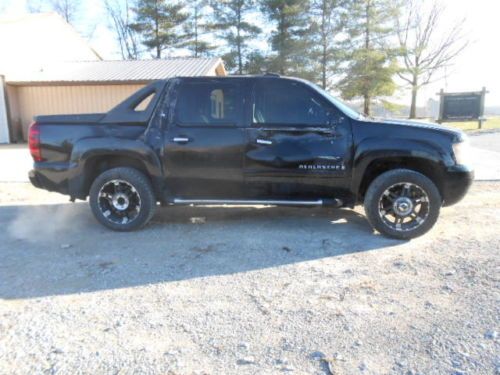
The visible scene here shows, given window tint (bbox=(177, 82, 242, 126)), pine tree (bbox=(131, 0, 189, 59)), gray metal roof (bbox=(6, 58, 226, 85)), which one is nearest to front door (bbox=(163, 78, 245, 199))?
window tint (bbox=(177, 82, 242, 126))

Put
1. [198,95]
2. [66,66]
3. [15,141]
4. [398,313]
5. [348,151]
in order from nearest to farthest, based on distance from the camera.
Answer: [398,313] < [348,151] < [198,95] < [15,141] < [66,66]

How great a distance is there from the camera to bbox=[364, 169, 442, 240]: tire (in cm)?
451

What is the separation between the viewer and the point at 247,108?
15.6 feet

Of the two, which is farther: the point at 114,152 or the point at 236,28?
the point at 236,28

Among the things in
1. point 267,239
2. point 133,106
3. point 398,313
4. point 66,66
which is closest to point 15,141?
point 66,66

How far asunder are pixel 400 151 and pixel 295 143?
3.90ft

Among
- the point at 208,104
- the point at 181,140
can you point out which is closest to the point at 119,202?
the point at 181,140

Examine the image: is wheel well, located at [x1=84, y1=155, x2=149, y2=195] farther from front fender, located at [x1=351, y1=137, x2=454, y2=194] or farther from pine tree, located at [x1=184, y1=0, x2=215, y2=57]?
pine tree, located at [x1=184, y1=0, x2=215, y2=57]

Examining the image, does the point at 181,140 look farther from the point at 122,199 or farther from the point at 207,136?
the point at 122,199

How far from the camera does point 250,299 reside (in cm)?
320

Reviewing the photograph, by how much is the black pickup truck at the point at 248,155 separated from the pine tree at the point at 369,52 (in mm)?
24438

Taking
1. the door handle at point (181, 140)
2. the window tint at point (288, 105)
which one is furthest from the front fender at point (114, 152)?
the window tint at point (288, 105)

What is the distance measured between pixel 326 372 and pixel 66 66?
72.4ft

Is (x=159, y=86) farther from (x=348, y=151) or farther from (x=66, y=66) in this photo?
(x=66, y=66)
